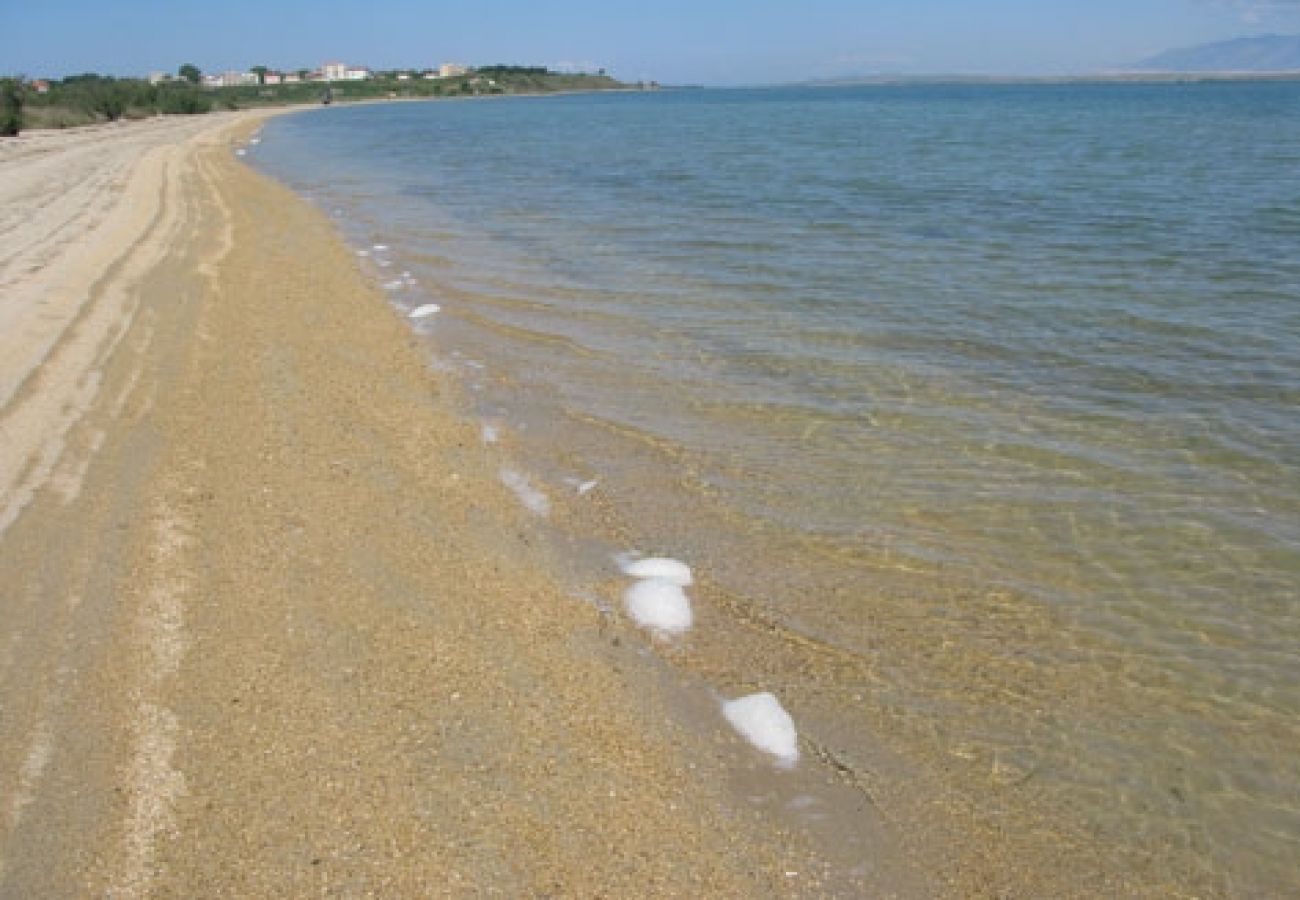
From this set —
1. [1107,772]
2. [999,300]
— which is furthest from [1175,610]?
[999,300]

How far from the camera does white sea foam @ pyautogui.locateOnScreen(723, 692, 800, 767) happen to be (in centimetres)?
411

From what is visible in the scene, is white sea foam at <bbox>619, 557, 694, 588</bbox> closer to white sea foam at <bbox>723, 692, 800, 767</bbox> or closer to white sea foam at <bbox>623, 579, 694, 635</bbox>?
white sea foam at <bbox>623, 579, 694, 635</bbox>

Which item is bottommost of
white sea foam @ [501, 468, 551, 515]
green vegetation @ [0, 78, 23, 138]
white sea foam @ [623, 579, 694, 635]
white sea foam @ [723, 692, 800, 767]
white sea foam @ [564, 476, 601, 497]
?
white sea foam @ [723, 692, 800, 767]

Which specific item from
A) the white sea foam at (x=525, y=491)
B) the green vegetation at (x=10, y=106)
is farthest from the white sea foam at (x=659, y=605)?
the green vegetation at (x=10, y=106)

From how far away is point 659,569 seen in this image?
5.61m

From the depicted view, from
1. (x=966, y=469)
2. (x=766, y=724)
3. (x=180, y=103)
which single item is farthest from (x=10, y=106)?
(x=766, y=724)

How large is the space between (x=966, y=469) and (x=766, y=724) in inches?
131

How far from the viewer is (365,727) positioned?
4.07 metres

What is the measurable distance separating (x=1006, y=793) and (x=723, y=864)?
1.25 metres

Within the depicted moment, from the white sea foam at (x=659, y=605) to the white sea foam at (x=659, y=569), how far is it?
5 centimetres

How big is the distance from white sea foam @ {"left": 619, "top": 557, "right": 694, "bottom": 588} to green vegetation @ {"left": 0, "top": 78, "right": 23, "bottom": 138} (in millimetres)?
56145

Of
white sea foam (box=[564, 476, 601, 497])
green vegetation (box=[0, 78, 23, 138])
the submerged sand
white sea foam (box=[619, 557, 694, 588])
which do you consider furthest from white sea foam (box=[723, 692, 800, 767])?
green vegetation (box=[0, 78, 23, 138])

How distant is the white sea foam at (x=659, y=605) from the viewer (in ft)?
16.6

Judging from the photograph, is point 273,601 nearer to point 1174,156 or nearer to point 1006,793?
point 1006,793
